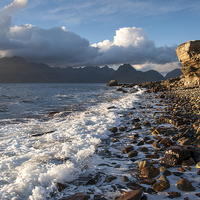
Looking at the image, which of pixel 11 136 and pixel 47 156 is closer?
pixel 47 156

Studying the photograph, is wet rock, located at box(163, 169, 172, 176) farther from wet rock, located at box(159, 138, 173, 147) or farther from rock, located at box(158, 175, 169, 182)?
wet rock, located at box(159, 138, 173, 147)

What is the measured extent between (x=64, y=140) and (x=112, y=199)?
366cm

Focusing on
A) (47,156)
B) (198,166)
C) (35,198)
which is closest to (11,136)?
(47,156)

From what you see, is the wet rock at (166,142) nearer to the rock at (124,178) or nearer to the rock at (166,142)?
the rock at (166,142)

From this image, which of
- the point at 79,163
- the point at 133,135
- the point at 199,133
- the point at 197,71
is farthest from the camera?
the point at 197,71

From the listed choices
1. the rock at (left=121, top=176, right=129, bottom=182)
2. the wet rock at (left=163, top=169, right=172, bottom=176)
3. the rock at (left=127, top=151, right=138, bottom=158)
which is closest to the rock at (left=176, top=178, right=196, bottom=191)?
the wet rock at (left=163, top=169, right=172, bottom=176)

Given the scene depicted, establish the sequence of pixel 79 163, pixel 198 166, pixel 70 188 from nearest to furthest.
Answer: pixel 70 188, pixel 198 166, pixel 79 163

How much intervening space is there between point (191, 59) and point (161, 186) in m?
34.4

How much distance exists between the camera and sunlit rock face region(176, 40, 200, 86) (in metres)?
29.5

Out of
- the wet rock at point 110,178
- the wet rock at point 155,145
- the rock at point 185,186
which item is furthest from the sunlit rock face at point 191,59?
the wet rock at point 110,178

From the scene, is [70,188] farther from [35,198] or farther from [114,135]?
[114,135]

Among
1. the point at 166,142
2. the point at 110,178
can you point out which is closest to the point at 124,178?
the point at 110,178

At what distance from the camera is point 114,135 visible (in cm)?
679

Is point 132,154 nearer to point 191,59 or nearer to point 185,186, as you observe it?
point 185,186
